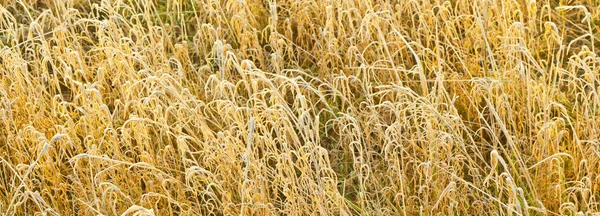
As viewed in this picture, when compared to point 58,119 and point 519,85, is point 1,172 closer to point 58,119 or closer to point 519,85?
point 58,119

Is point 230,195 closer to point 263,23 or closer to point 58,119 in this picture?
point 58,119

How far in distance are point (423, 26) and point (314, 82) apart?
1.39 ft

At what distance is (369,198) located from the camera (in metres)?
2.35

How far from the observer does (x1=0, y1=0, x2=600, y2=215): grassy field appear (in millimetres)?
2182

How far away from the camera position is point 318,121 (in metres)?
1.99

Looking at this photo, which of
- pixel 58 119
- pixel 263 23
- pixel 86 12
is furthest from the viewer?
pixel 86 12

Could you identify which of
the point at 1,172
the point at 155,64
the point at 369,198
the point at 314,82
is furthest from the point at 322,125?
the point at 1,172

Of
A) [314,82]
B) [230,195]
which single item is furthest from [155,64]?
[230,195]

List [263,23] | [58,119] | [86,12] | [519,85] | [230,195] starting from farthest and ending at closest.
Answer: [86,12]
[263,23]
[58,119]
[519,85]
[230,195]

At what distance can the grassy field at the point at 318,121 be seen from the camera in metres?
2.18

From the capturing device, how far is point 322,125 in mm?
2721

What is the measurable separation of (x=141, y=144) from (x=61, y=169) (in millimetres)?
416

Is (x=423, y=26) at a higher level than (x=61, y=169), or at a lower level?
higher

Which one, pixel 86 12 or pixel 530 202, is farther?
pixel 86 12
